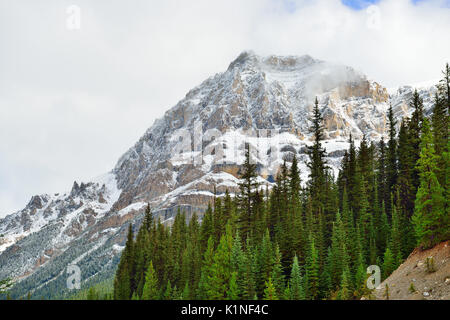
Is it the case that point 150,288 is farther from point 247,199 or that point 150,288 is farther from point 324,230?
point 324,230

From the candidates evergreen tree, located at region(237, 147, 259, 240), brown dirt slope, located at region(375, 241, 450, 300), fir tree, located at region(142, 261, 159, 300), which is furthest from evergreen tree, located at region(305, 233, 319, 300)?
fir tree, located at region(142, 261, 159, 300)

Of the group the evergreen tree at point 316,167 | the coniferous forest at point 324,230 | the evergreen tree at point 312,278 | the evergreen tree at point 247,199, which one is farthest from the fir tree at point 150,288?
the evergreen tree at point 312,278

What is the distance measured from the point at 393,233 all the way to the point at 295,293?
451 inches

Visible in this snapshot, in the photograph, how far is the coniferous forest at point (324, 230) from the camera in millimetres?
33781

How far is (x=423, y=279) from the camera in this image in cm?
2545

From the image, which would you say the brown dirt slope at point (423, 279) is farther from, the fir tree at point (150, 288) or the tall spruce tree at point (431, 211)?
the fir tree at point (150, 288)

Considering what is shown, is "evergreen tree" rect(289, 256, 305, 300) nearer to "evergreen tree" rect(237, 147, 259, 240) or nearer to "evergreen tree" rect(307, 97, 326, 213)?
"evergreen tree" rect(237, 147, 259, 240)

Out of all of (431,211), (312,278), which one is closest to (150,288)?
(312,278)

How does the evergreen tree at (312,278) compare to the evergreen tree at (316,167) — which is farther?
the evergreen tree at (316,167)

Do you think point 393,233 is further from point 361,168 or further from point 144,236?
point 144,236

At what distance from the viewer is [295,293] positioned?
37.1 metres

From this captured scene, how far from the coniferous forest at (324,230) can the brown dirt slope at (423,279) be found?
1.36 metres
